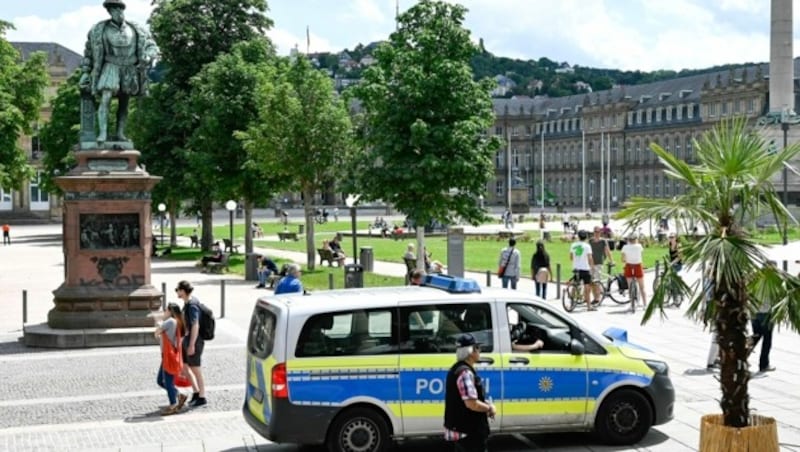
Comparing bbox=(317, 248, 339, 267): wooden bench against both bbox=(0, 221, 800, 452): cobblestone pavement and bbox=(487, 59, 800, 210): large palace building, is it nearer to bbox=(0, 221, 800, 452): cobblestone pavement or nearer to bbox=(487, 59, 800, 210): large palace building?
bbox=(0, 221, 800, 452): cobblestone pavement

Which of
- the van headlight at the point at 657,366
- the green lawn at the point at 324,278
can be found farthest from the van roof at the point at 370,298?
the green lawn at the point at 324,278

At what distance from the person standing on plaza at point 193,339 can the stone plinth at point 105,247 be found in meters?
7.11

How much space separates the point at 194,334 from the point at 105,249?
7.84 meters

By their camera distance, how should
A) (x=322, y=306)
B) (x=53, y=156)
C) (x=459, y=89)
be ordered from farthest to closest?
(x=53, y=156), (x=459, y=89), (x=322, y=306)

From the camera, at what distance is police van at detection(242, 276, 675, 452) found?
11023 mm

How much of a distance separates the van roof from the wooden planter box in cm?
327

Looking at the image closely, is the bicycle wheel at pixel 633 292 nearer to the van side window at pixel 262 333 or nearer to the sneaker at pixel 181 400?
the sneaker at pixel 181 400

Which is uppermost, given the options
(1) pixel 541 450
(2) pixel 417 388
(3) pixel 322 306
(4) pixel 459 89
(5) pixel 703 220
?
(4) pixel 459 89

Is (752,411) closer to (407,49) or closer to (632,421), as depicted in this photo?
(632,421)

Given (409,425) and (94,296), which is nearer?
(409,425)

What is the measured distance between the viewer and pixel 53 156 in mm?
76375

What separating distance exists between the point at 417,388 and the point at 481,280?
23355 mm

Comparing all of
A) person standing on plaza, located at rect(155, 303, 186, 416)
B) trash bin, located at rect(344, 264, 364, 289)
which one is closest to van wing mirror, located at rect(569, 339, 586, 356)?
person standing on plaza, located at rect(155, 303, 186, 416)

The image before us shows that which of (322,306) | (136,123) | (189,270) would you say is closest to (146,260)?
(322,306)
